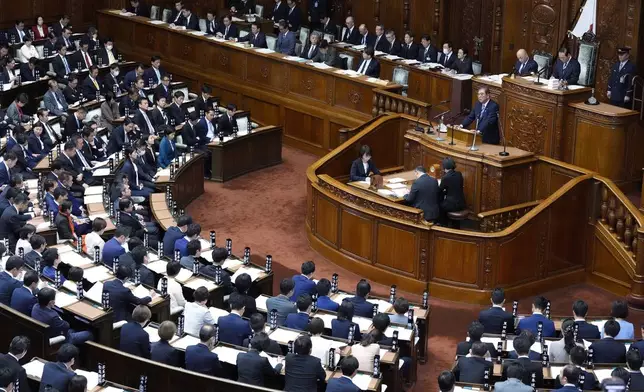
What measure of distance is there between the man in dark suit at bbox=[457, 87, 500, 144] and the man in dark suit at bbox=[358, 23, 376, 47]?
6.87 metres

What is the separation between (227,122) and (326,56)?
3036 mm

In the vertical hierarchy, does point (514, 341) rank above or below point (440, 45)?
below

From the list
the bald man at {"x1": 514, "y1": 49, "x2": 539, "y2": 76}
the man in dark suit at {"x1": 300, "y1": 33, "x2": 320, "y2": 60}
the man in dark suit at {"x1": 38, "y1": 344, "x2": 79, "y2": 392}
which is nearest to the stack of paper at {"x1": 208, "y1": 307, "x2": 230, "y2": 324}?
the man in dark suit at {"x1": 38, "y1": 344, "x2": 79, "y2": 392}

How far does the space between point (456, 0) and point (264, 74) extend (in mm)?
4647

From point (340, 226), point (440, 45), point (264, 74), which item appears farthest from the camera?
point (440, 45)

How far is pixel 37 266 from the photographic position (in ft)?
44.3

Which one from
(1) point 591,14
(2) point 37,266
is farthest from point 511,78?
(2) point 37,266

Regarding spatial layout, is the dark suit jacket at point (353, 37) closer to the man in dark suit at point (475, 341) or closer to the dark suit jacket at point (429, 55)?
the dark suit jacket at point (429, 55)

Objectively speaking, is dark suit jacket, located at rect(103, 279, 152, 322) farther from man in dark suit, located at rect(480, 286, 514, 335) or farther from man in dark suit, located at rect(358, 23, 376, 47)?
man in dark suit, located at rect(358, 23, 376, 47)

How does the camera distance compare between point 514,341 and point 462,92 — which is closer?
point 514,341

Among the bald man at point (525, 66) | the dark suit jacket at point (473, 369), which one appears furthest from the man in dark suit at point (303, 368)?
the bald man at point (525, 66)

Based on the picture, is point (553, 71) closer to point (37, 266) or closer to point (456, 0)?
point (456, 0)

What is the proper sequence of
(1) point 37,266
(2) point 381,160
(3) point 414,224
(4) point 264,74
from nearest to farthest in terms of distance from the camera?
(1) point 37,266 → (3) point 414,224 → (2) point 381,160 → (4) point 264,74

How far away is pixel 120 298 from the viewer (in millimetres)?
12828
